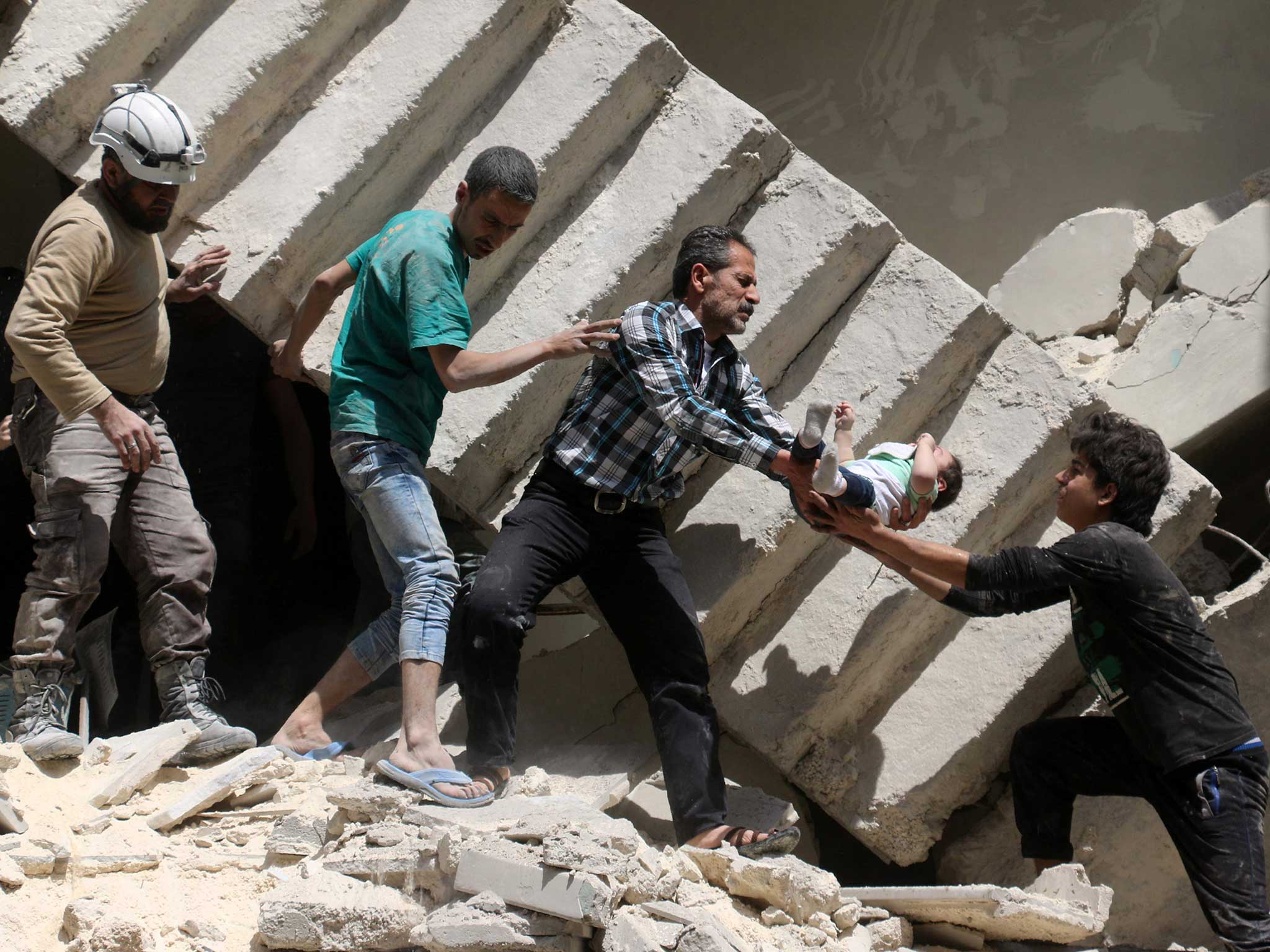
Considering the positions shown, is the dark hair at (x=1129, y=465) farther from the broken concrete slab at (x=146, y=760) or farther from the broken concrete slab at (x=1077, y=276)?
the broken concrete slab at (x=146, y=760)

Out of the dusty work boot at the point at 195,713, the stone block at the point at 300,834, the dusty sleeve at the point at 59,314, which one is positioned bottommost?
the dusty work boot at the point at 195,713

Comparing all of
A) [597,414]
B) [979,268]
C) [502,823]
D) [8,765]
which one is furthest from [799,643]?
[979,268]

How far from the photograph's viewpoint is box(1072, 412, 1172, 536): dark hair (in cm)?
366

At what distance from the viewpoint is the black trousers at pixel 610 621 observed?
3.59 metres

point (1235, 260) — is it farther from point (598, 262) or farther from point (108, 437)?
point (108, 437)

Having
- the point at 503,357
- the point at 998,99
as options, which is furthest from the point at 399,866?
the point at 998,99

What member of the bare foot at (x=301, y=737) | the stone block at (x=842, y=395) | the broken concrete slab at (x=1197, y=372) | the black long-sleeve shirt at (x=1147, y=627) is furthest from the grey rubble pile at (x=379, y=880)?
the broken concrete slab at (x=1197, y=372)

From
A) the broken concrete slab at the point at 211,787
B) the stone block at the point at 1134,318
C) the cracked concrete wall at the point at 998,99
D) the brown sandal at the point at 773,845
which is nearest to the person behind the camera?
the broken concrete slab at the point at 211,787

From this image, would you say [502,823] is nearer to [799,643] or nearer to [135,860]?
[135,860]

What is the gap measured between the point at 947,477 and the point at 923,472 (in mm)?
231

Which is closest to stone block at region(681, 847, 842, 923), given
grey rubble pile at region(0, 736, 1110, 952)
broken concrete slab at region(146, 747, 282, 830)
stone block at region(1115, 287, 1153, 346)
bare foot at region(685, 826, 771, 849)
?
grey rubble pile at region(0, 736, 1110, 952)

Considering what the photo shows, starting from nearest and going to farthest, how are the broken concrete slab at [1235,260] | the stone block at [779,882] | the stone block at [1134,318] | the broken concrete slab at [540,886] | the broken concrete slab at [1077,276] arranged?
1. the broken concrete slab at [540,886]
2. the stone block at [779,882]
3. the broken concrete slab at [1235,260]
4. the stone block at [1134,318]
5. the broken concrete slab at [1077,276]

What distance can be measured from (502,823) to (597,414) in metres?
1.24

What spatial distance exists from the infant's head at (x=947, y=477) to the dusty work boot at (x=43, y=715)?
103 inches
